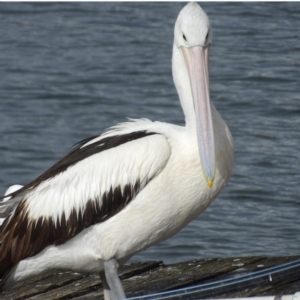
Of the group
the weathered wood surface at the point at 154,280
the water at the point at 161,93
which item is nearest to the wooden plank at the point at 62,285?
the weathered wood surface at the point at 154,280

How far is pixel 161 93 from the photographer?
31.6 feet

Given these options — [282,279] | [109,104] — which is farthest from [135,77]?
[282,279]

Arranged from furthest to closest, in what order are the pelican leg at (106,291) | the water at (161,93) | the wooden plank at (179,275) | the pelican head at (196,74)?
the water at (161,93) → the wooden plank at (179,275) → the pelican leg at (106,291) → the pelican head at (196,74)

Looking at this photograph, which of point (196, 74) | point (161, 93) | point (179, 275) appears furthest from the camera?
point (161, 93)

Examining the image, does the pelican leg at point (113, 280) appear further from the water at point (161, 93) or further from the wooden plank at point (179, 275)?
the water at point (161, 93)

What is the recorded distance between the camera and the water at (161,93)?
23.2 ft

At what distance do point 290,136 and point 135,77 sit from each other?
2.48 metres

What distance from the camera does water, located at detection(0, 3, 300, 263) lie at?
7078 millimetres

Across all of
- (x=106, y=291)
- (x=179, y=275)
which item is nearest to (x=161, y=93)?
(x=179, y=275)

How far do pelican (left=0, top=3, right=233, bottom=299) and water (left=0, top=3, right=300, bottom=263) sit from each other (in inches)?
107

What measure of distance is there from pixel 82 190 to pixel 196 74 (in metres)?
0.75

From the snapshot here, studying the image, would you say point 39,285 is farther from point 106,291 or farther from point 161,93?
point 161,93

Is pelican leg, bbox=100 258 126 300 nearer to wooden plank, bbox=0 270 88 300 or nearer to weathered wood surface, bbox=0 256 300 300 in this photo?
weathered wood surface, bbox=0 256 300 300

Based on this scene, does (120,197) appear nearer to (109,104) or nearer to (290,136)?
(290,136)
